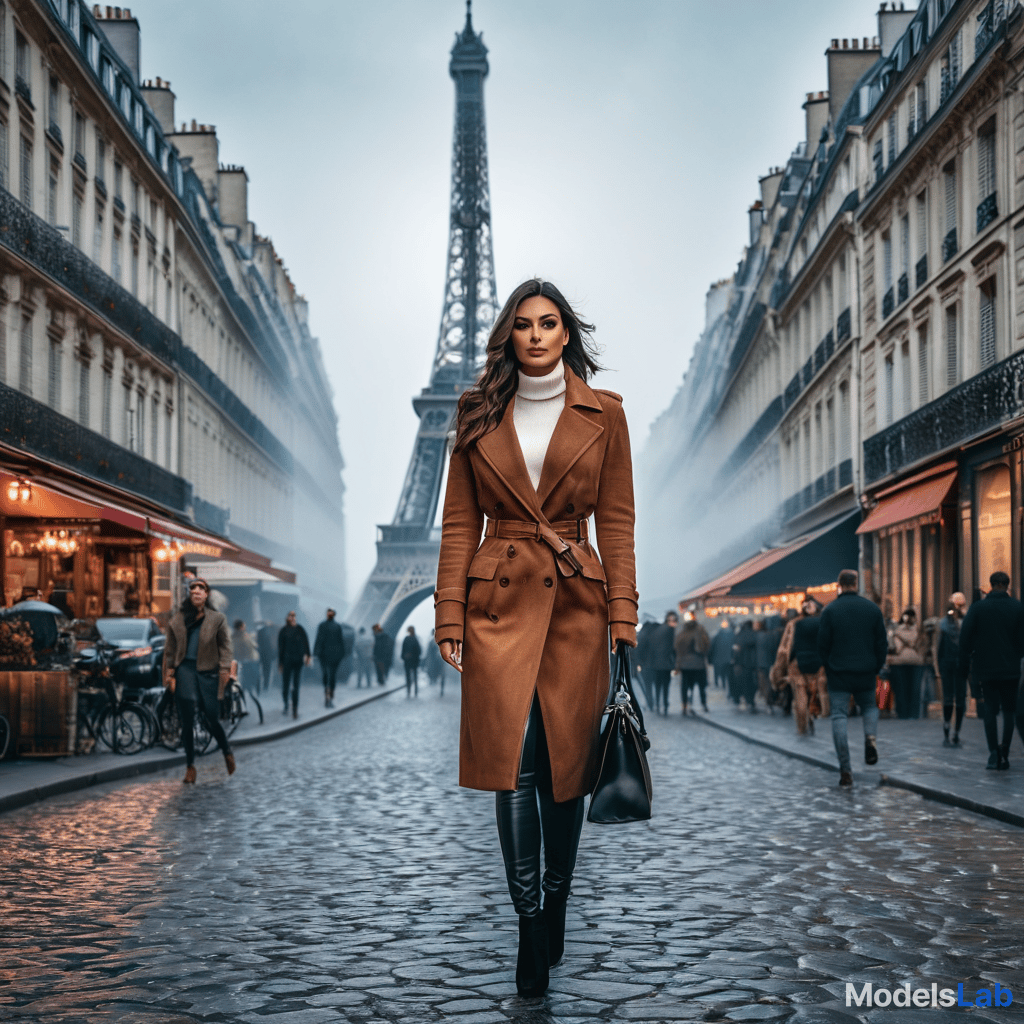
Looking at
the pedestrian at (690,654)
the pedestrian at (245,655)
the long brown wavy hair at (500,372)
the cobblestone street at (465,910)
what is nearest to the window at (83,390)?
the pedestrian at (245,655)

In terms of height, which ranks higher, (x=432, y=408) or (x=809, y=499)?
(x=432, y=408)

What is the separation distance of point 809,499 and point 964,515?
562 inches

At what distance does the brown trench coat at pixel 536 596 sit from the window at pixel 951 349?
69.0ft

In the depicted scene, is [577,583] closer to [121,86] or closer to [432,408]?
[121,86]

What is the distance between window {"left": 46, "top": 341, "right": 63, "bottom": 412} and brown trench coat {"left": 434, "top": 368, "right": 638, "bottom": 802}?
2282 centimetres

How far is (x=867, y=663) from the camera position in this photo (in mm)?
12141

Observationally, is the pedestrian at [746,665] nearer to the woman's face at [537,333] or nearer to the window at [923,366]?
the window at [923,366]

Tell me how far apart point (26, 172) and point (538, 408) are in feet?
72.2

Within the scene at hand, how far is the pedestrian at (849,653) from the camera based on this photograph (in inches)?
479

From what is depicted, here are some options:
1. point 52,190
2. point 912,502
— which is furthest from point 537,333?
point 52,190

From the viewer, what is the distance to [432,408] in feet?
250

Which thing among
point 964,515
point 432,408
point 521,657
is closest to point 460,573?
point 521,657

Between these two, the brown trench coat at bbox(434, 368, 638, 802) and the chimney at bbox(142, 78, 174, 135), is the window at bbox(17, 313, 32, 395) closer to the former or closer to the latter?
the chimney at bbox(142, 78, 174, 135)

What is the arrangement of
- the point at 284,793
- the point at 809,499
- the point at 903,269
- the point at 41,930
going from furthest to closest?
the point at 809,499 → the point at 903,269 → the point at 284,793 → the point at 41,930
